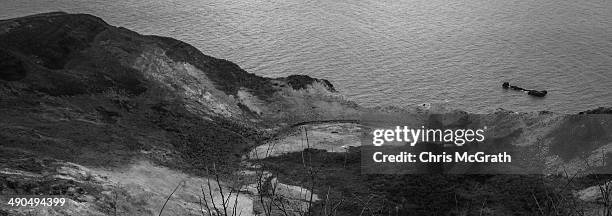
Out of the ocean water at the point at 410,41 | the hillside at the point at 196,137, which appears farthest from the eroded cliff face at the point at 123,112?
the ocean water at the point at 410,41

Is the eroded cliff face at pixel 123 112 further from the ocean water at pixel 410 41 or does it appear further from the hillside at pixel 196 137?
the ocean water at pixel 410 41

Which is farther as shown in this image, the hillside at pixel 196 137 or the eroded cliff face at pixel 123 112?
the hillside at pixel 196 137

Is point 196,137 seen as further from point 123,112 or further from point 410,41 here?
point 410,41

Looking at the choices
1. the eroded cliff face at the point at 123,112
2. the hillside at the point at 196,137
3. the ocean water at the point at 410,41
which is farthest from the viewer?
the ocean water at the point at 410,41

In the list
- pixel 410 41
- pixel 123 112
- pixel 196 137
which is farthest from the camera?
pixel 410 41

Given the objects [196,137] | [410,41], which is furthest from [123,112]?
[410,41]

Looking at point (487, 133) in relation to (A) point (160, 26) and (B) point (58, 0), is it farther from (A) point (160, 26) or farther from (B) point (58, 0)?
(B) point (58, 0)

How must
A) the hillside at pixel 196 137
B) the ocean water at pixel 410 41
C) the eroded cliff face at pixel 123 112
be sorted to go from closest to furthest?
the eroded cliff face at pixel 123 112, the hillside at pixel 196 137, the ocean water at pixel 410 41

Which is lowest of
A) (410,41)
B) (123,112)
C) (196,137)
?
(196,137)

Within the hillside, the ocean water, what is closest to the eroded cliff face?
the hillside

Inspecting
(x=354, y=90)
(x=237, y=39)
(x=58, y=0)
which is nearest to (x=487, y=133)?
(x=354, y=90)

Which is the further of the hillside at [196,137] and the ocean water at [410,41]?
the ocean water at [410,41]
